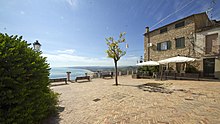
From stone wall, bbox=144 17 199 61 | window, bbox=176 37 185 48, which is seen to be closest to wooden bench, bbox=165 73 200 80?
stone wall, bbox=144 17 199 61

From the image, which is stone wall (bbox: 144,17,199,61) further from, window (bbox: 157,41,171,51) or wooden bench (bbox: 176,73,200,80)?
wooden bench (bbox: 176,73,200,80)

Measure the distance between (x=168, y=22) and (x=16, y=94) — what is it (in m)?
18.1

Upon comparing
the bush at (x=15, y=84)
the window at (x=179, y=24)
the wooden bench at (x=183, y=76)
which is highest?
the window at (x=179, y=24)

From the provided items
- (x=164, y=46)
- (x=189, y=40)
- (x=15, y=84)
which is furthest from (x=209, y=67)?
(x=15, y=84)

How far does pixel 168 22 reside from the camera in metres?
14.7

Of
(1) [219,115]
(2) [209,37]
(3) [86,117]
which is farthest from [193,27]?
(3) [86,117]

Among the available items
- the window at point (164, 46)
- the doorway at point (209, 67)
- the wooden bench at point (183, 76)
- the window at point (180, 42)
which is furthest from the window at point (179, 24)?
the wooden bench at point (183, 76)

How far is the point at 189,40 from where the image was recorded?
40.8ft

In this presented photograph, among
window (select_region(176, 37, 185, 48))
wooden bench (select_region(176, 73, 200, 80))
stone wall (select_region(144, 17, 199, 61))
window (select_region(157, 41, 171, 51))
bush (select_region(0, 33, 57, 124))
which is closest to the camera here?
bush (select_region(0, 33, 57, 124))

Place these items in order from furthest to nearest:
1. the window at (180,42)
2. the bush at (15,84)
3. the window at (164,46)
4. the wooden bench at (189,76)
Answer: the window at (164,46) < the window at (180,42) < the wooden bench at (189,76) < the bush at (15,84)

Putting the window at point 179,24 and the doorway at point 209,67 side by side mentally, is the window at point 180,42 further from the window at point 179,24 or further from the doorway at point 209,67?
the doorway at point 209,67

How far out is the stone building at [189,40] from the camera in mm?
10830

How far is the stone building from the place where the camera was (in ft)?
35.5

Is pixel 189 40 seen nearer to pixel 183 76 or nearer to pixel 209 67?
pixel 209 67
